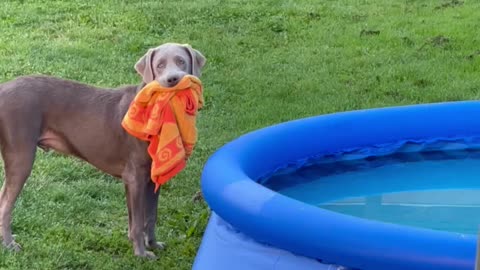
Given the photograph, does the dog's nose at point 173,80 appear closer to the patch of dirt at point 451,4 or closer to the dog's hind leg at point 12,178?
the dog's hind leg at point 12,178

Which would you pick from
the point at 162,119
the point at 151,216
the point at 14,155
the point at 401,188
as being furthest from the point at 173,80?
the point at 401,188

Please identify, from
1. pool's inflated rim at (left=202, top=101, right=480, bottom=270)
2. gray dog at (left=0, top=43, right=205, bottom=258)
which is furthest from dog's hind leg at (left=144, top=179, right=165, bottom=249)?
pool's inflated rim at (left=202, top=101, right=480, bottom=270)

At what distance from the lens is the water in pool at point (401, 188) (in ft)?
16.2

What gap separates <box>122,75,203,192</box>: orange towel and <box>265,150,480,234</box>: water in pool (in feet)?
2.34

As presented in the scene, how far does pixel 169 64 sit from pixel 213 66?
4.20m

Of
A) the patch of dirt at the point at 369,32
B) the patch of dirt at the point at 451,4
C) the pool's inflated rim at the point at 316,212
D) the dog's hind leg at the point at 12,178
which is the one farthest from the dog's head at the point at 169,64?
the patch of dirt at the point at 451,4

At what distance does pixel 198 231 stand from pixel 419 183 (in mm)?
1226

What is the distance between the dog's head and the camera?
4.58m

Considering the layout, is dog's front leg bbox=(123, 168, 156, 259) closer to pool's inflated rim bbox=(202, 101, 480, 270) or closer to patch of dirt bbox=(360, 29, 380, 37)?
pool's inflated rim bbox=(202, 101, 480, 270)

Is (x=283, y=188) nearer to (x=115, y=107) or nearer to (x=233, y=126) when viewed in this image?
(x=115, y=107)

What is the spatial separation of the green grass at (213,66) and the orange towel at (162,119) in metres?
0.48

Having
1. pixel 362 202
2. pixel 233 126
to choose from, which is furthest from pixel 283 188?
pixel 233 126

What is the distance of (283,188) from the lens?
17.3ft

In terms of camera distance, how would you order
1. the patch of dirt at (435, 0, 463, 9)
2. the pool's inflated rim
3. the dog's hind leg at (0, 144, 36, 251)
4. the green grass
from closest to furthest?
the pool's inflated rim → the dog's hind leg at (0, 144, 36, 251) → the green grass → the patch of dirt at (435, 0, 463, 9)
